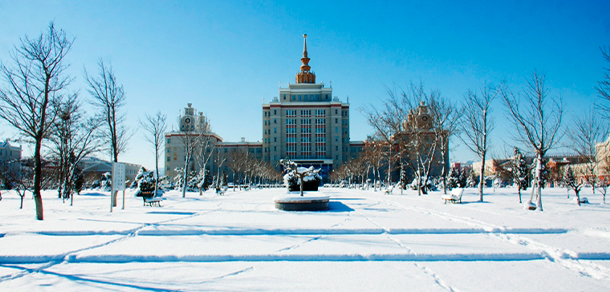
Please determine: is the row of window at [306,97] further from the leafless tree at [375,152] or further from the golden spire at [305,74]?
the leafless tree at [375,152]

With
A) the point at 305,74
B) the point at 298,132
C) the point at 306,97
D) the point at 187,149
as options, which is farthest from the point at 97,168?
the point at 187,149

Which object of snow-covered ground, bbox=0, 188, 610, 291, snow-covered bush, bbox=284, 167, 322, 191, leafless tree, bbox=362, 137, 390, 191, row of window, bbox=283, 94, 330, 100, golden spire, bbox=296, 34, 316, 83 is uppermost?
golden spire, bbox=296, 34, 316, 83

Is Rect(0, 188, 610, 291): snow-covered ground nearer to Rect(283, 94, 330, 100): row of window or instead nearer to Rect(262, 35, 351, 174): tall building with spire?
Rect(262, 35, 351, 174): tall building with spire

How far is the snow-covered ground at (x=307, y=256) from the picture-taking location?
16.3 feet

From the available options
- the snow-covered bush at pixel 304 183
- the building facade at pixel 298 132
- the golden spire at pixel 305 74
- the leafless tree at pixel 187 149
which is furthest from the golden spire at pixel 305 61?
the leafless tree at pixel 187 149

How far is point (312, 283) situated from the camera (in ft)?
16.3

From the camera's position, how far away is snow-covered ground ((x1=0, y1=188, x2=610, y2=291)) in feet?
16.3

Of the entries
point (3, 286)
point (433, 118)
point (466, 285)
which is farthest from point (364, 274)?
point (433, 118)

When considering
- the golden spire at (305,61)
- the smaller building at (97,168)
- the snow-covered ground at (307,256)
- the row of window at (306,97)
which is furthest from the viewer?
the golden spire at (305,61)

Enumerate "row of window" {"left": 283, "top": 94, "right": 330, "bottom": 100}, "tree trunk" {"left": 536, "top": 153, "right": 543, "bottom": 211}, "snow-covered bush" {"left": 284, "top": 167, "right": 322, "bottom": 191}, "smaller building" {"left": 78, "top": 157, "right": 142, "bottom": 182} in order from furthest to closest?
"row of window" {"left": 283, "top": 94, "right": 330, "bottom": 100} → "smaller building" {"left": 78, "top": 157, "right": 142, "bottom": 182} → "snow-covered bush" {"left": 284, "top": 167, "right": 322, "bottom": 191} → "tree trunk" {"left": 536, "top": 153, "right": 543, "bottom": 211}

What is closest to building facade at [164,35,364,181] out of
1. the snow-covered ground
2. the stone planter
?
the stone planter

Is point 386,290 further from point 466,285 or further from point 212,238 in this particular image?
point 212,238

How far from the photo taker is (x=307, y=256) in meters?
6.35

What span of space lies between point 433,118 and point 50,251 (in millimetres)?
23532
